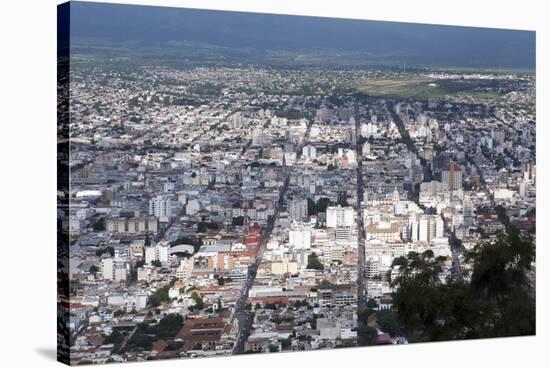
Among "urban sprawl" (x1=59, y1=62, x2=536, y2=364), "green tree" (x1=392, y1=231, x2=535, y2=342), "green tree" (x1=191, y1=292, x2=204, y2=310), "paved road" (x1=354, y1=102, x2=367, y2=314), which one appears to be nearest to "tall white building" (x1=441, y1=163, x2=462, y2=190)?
"urban sprawl" (x1=59, y1=62, x2=536, y2=364)

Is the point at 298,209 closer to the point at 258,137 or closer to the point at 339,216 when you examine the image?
the point at 339,216

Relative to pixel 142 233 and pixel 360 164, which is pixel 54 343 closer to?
pixel 142 233

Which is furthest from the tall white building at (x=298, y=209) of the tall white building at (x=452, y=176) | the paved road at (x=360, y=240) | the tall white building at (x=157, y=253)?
the tall white building at (x=452, y=176)

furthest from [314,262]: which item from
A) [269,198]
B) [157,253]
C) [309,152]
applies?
[157,253]

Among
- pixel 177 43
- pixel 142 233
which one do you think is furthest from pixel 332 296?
pixel 177 43

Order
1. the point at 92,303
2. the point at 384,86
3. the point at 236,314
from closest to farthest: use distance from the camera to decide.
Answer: the point at 92,303 < the point at 236,314 < the point at 384,86
